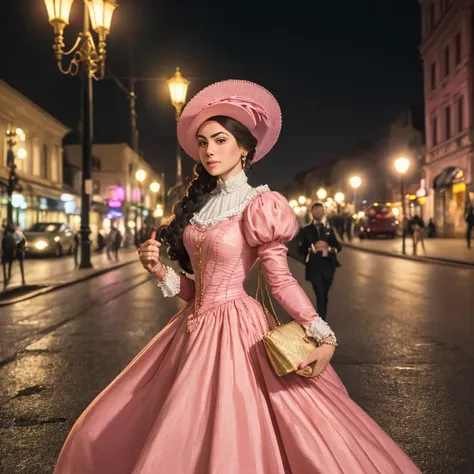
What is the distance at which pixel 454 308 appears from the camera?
10.2m

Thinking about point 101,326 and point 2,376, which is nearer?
point 2,376

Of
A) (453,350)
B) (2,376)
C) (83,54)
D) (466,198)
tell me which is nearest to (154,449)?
(2,376)

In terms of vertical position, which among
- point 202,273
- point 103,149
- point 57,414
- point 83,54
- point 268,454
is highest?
point 103,149

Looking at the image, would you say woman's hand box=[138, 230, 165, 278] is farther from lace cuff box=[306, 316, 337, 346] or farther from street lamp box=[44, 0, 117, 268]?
street lamp box=[44, 0, 117, 268]

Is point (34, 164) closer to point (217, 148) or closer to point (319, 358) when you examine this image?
point (217, 148)

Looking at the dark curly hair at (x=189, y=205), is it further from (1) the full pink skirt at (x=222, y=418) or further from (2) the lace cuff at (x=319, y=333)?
(2) the lace cuff at (x=319, y=333)

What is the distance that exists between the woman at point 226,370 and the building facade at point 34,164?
28.6 m

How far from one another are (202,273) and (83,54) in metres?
14.1

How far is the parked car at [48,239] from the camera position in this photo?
94.5ft

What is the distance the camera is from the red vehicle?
156 ft

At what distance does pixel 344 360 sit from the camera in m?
6.45

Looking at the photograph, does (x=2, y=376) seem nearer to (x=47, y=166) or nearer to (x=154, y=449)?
(x=154, y=449)

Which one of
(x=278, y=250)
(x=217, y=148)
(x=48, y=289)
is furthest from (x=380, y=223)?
(x=278, y=250)

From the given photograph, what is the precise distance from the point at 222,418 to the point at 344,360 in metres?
4.40
